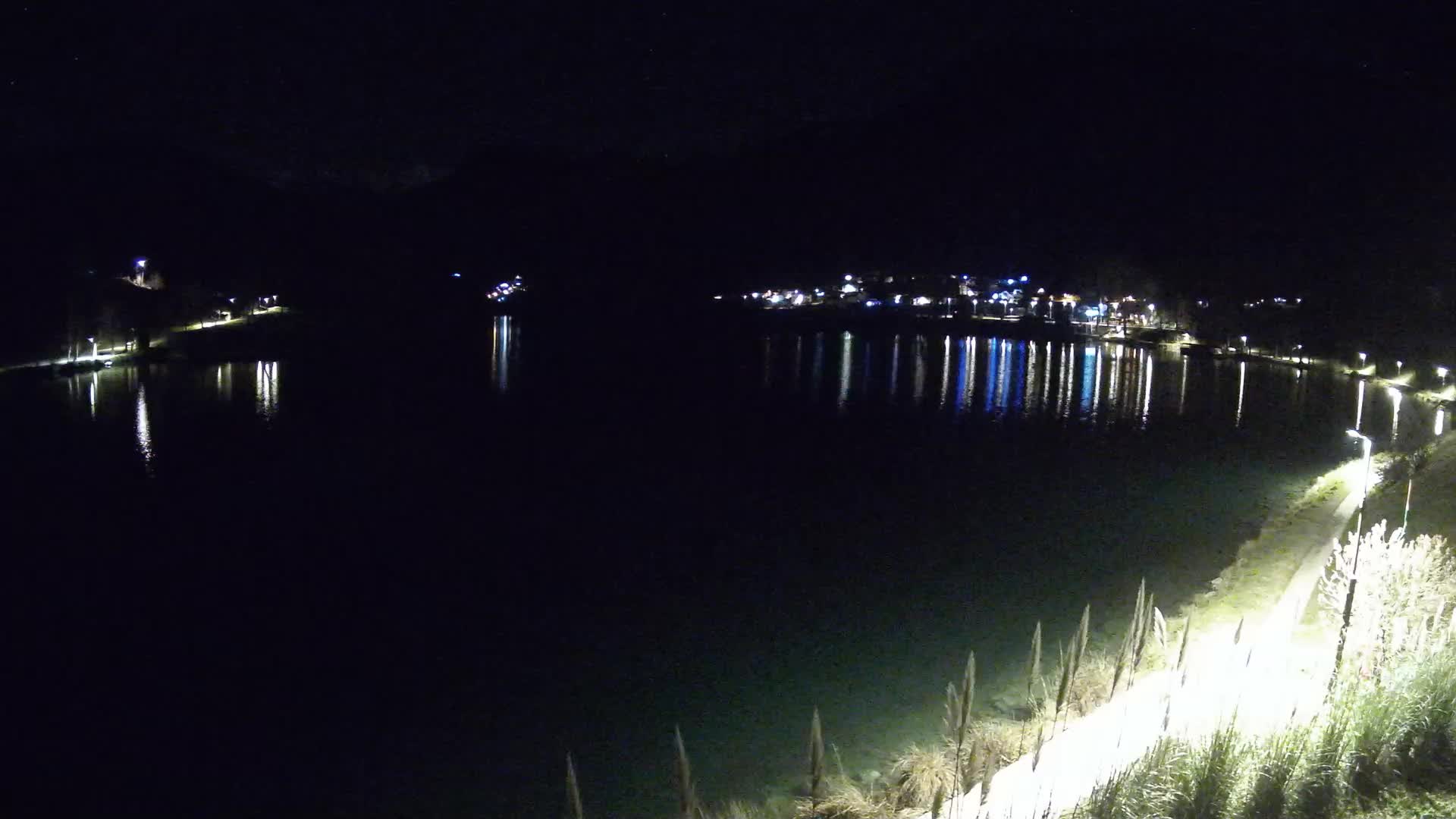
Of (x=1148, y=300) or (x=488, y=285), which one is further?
(x=488, y=285)

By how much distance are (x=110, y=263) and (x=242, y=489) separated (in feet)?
171

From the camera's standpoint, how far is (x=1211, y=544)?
49.8ft

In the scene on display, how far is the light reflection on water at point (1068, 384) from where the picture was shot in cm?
3278

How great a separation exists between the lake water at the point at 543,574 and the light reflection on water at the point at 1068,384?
738 mm

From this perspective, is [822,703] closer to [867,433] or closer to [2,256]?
[867,433]

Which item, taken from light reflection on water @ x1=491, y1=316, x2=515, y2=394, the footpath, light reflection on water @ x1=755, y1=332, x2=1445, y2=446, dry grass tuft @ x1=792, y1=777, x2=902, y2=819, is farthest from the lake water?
light reflection on water @ x1=491, y1=316, x2=515, y2=394

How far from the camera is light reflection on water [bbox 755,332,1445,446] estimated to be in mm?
32781

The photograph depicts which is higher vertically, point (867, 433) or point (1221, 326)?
point (1221, 326)

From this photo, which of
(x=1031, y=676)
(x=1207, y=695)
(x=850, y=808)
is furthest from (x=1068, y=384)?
(x=1031, y=676)

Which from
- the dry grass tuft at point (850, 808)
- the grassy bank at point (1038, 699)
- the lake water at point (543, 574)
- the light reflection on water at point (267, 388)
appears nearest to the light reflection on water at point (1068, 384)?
the lake water at point (543, 574)

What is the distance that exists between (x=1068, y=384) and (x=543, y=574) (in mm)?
33692

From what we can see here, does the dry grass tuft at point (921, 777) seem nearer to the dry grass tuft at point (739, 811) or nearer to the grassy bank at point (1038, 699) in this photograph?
the grassy bank at point (1038, 699)

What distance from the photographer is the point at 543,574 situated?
14695 mm

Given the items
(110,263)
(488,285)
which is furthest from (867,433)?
(488,285)
